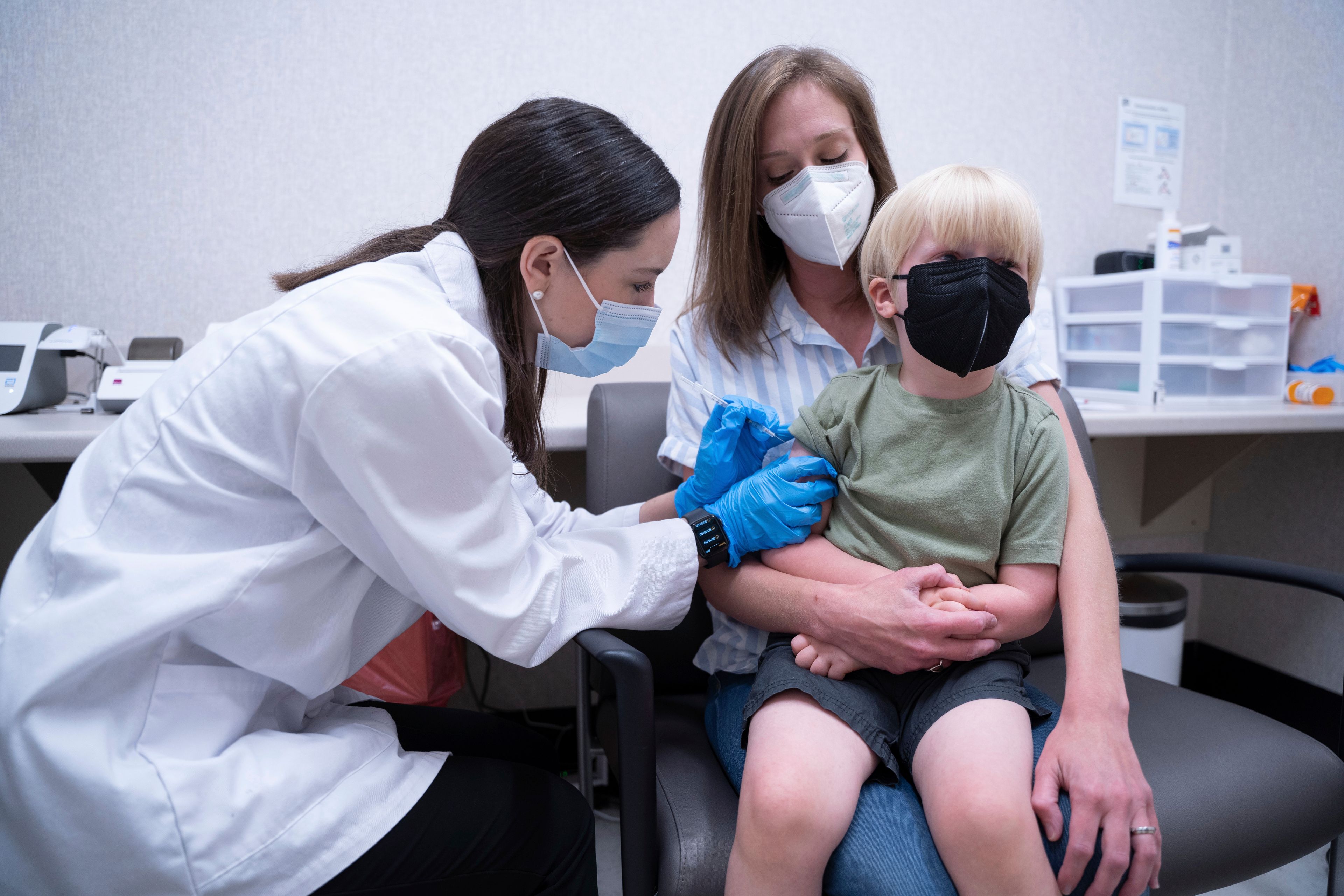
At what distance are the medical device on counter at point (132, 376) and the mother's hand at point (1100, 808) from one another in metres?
1.56

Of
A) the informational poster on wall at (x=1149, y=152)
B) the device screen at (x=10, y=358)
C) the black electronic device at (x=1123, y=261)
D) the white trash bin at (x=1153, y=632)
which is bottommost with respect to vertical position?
the white trash bin at (x=1153, y=632)

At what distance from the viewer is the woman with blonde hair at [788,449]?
86 cm

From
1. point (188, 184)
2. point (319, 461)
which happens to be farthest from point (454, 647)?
point (188, 184)

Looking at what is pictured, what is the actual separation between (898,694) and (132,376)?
1.56 meters

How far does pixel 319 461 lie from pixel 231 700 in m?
0.27

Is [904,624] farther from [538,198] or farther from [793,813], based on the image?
[538,198]

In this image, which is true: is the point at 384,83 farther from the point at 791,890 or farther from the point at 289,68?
the point at 791,890

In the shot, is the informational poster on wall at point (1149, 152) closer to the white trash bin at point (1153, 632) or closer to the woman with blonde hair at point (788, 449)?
the white trash bin at point (1153, 632)

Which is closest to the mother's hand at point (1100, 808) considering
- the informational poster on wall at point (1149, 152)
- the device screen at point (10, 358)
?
the device screen at point (10, 358)

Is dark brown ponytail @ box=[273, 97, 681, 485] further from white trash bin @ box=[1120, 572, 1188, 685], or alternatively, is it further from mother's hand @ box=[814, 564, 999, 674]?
white trash bin @ box=[1120, 572, 1188, 685]

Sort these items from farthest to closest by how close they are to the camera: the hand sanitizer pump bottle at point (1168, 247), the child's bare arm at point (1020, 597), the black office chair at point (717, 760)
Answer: the hand sanitizer pump bottle at point (1168, 247), the child's bare arm at point (1020, 597), the black office chair at point (717, 760)

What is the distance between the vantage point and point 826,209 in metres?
1.23

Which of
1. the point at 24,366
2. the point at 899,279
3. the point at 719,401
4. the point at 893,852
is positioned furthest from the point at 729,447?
the point at 24,366

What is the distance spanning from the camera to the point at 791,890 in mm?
827
